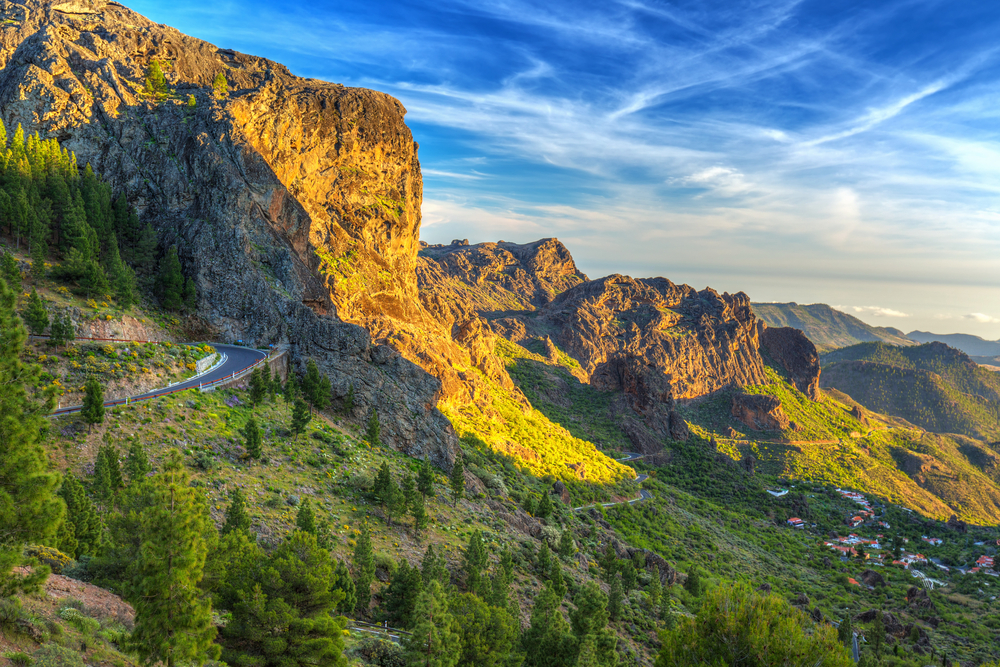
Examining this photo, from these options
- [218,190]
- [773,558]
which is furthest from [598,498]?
[218,190]

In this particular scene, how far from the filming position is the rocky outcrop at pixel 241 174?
6016 centimetres

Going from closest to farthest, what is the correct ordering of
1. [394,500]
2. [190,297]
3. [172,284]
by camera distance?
[394,500]
[172,284]
[190,297]

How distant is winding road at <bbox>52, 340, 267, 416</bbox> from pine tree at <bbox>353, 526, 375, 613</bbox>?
2178 centimetres

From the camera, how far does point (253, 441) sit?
37.3 meters

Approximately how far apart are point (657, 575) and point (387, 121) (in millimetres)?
92551

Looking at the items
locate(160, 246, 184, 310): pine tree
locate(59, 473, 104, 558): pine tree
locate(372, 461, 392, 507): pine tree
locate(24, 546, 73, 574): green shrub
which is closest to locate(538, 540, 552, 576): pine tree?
locate(372, 461, 392, 507): pine tree

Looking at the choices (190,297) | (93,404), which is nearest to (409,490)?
(93,404)

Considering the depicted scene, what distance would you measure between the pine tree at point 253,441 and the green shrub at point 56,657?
80.0 ft

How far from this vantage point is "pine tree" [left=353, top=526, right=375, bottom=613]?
1175 inches

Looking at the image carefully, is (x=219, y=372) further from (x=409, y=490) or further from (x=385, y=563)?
(x=385, y=563)

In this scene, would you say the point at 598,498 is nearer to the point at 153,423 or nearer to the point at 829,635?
the point at 829,635

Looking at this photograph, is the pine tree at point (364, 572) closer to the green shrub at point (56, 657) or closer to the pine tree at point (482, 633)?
the pine tree at point (482, 633)

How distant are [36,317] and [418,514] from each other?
34.3m

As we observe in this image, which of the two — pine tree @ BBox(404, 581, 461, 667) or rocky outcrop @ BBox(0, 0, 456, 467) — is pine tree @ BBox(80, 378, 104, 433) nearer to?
rocky outcrop @ BBox(0, 0, 456, 467)
